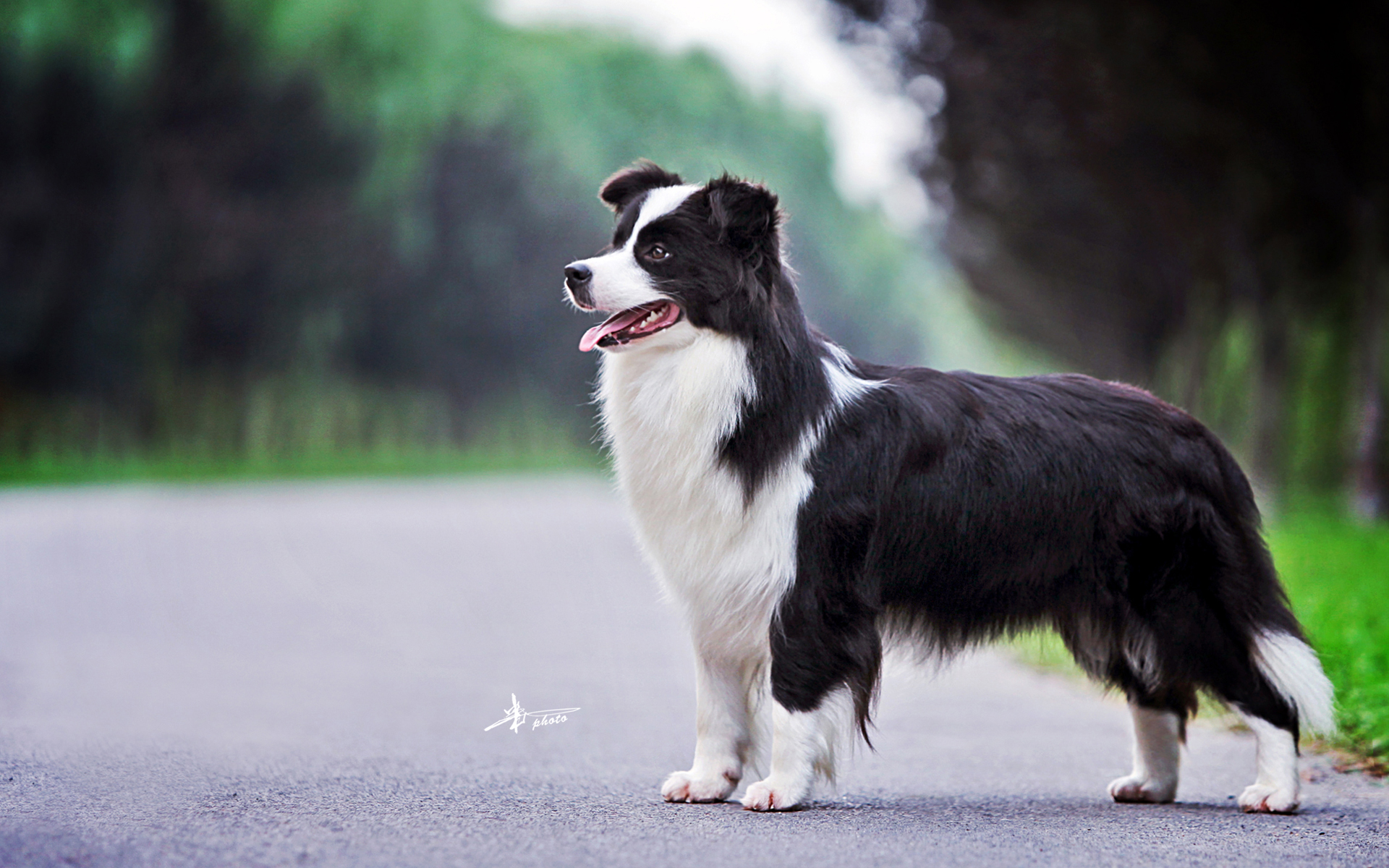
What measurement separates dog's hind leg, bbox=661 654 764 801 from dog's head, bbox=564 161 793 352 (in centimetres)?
117

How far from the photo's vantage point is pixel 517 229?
168ft

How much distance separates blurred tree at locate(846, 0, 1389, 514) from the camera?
18.4 meters

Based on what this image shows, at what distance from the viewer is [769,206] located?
16.2ft

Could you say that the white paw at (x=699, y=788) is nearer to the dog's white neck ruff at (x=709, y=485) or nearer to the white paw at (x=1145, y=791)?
the dog's white neck ruff at (x=709, y=485)

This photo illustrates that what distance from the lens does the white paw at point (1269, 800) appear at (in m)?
5.03

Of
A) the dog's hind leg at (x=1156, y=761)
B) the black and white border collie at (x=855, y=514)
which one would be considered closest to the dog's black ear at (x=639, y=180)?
the black and white border collie at (x=855, y=514)

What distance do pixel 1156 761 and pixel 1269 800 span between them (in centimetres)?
45

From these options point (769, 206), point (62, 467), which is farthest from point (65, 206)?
point (769, 206)

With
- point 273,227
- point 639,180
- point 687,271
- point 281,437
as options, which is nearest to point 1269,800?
point 687,271

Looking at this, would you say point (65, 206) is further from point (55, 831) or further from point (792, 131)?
point (792, 131)

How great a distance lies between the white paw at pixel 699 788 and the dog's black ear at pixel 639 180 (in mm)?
2065

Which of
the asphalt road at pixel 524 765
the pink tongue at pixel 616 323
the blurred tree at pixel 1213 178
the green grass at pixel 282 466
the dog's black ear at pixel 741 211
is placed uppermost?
the blurred tree at pixel 1213 178

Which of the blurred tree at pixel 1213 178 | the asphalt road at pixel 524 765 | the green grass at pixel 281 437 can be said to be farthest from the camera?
the green grass at pixel 281 437

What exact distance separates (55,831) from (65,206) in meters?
30.9
